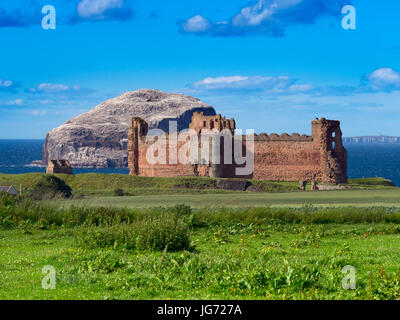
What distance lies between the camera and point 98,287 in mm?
9914

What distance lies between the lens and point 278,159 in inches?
2527

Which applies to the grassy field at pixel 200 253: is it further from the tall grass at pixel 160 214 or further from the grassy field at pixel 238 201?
the grassy field at pixel 238 201

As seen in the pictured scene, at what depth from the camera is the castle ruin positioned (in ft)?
202

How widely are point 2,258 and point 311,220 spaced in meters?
11.3

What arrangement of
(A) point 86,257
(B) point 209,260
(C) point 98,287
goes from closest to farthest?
1. (C) point 98,287
2. (B) point 209,260
3. (A) point 86,257
